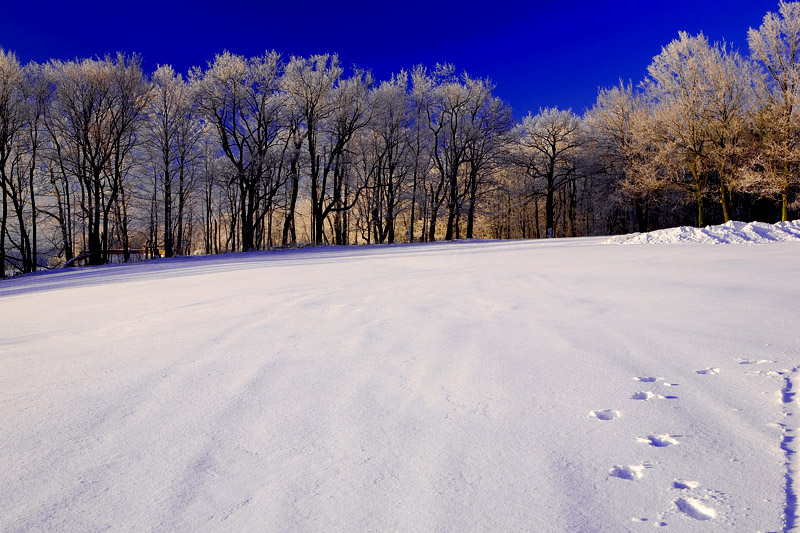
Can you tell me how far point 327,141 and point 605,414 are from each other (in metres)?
23.7

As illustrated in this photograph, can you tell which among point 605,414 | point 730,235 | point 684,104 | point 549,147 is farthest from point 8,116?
point 549,147

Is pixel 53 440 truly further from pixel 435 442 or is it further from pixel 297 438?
pixel 435 442

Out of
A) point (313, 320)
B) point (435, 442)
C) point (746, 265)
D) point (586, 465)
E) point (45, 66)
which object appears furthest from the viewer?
point (45, 66)

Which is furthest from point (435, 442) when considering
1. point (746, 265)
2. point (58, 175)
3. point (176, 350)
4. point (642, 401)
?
point (58, 175)

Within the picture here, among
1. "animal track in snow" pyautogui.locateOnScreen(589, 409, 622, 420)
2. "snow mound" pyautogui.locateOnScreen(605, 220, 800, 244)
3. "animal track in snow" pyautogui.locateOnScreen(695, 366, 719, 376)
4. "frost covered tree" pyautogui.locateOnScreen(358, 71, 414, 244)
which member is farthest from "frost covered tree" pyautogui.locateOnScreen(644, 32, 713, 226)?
"animal track in snow" pyautogui.locateOnScreen(589, 409, 622, 420)

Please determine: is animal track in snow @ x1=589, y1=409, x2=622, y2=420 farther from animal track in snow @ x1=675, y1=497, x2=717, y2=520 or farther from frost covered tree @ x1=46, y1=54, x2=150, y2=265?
frost covered tree @ x1=46, y1=54, x2=150, y2=265

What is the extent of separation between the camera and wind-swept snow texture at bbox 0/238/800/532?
120 cm

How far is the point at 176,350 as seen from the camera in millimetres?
2848

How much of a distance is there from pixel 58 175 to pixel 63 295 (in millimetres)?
18956

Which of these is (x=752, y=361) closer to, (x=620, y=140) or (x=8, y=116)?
(x=8, y=116)

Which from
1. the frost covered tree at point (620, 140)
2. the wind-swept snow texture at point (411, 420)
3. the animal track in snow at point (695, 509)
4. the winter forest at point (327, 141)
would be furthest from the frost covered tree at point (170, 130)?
the frost covered tree at point (620, 140)

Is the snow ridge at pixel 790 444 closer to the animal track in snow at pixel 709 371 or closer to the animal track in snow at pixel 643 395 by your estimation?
the animal track in snow at pixel 709 371

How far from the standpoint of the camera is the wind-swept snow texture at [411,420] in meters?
1.20

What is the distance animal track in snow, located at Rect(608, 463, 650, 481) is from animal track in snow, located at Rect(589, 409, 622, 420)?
13.5 inches
